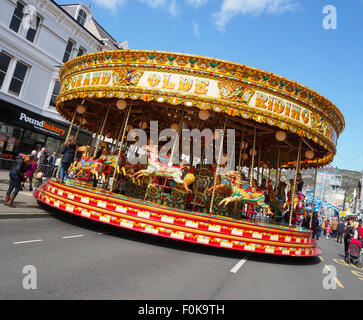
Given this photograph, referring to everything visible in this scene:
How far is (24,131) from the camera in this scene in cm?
1784

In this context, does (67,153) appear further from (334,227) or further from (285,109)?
(334,227)

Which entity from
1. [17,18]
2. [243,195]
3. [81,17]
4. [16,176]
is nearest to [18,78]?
[17,18]

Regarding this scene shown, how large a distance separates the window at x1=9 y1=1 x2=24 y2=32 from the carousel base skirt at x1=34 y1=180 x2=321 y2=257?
15986 millimetres

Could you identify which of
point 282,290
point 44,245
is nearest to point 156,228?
point 44,245

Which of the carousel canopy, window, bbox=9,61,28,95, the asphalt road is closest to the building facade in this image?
window, bbox=9,61,28,95

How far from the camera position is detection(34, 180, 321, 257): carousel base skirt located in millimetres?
6168

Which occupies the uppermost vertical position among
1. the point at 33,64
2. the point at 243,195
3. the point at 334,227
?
the point at 33,64

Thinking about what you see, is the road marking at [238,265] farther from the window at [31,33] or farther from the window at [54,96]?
the window at [31,33]

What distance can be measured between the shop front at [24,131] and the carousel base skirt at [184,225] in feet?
43.5

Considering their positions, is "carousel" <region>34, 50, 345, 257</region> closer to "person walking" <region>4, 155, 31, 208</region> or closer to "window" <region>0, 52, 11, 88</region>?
"person walking" <region>4, 155, 31, 208</region>

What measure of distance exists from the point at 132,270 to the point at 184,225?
225 centimetres
